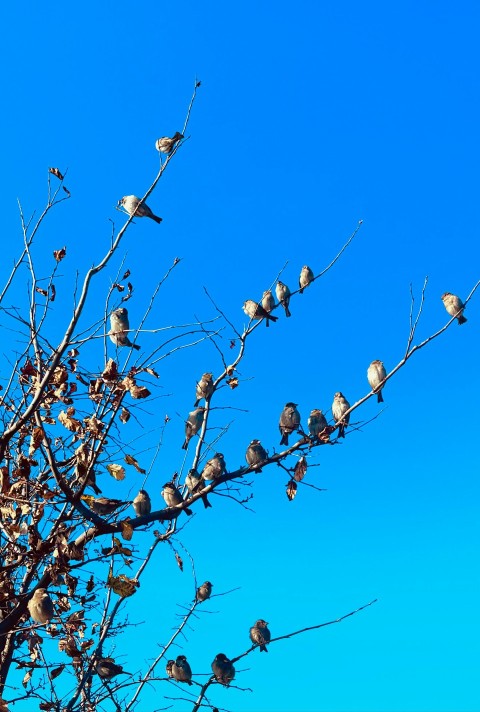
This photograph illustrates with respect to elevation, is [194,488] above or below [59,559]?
above

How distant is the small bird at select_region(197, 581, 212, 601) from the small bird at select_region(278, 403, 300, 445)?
1761 mm

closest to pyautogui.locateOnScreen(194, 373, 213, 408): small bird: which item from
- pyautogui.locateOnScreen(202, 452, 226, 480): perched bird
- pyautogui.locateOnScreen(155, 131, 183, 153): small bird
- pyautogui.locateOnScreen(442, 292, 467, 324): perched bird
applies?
pyautogui.locateOnScreen(202, 452, 226, 480): perched bird

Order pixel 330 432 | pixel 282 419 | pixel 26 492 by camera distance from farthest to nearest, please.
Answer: pixel 282 419 < pixel 330 432 < pixel 26 492

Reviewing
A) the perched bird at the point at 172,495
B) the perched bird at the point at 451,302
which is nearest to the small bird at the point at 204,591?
the perched bird at the point at 172,495

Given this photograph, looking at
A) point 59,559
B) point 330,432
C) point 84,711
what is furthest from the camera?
point 84,711

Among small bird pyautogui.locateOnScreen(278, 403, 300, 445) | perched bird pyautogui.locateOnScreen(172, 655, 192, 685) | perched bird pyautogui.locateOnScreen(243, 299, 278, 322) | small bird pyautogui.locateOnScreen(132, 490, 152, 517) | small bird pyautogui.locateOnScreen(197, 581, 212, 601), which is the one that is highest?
perched bird pyautogui.locateOnScreen(243, 299, 278, 322)

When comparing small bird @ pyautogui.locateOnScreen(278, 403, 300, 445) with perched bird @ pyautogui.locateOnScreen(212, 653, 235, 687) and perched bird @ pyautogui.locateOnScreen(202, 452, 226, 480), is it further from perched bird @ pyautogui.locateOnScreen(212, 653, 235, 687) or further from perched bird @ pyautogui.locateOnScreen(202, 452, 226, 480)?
perched bird @ pyautogui.locateOnScreen(212, 653, 235, 687)

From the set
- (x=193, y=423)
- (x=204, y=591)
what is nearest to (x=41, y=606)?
(x=193, y=423)

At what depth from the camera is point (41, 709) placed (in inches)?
259

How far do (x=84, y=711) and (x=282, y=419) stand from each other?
348cm

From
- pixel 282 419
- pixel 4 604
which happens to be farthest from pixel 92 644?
pixel 282 419

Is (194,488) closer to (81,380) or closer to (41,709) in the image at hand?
(81,380)

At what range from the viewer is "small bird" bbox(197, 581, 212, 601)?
851cm

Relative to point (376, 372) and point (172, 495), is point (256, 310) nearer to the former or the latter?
point (376, 372)
